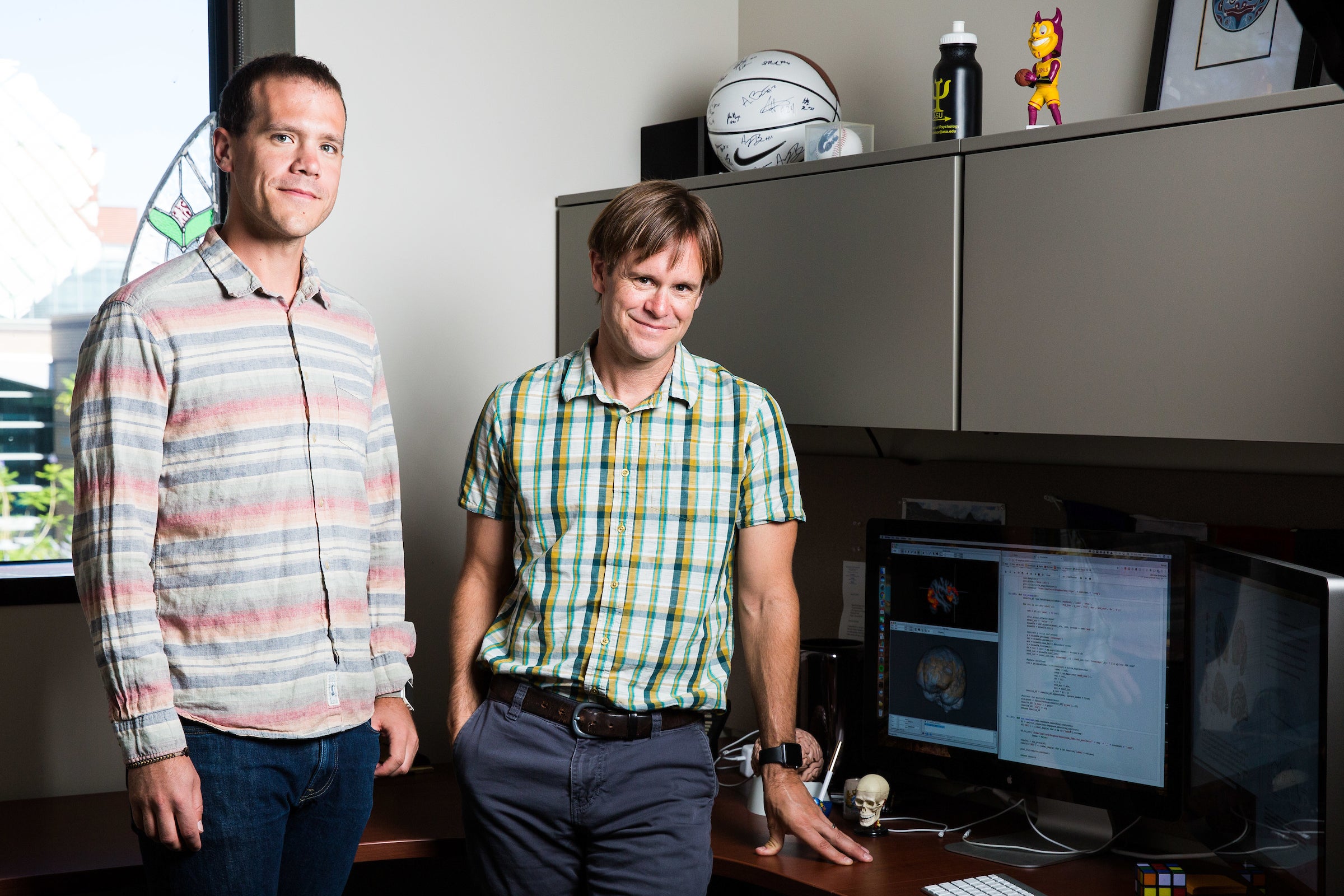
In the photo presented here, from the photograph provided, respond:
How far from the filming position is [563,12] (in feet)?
7.65

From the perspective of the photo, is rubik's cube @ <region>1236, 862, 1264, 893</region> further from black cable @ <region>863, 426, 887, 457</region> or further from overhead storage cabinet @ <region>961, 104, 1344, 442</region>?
black cable @ <region>863, 426, 887, 457</region>

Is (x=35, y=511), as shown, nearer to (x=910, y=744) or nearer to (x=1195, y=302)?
(x=910, y=744)

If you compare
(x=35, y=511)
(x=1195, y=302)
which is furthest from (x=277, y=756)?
(x=1195, y=302)

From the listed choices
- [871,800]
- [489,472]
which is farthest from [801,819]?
[489,472]

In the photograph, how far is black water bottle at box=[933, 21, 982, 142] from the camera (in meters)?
1.73

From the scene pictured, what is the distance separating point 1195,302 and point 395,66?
1.46 m

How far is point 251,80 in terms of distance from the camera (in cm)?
138

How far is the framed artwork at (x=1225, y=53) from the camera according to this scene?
1538mm

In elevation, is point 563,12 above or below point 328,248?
above

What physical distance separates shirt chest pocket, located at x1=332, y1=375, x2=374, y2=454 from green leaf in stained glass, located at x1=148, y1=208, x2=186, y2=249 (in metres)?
0.78

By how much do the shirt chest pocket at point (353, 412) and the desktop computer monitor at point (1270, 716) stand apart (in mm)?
1087

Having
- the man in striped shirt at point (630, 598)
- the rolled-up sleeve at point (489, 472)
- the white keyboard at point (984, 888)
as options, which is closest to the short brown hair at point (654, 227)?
the man in striped shirt at point (630, 598)

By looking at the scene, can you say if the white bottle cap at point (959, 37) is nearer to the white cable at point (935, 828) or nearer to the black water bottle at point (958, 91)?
the black water bottle at point (958, 91)

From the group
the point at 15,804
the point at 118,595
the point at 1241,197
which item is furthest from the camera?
the point at 15,804
